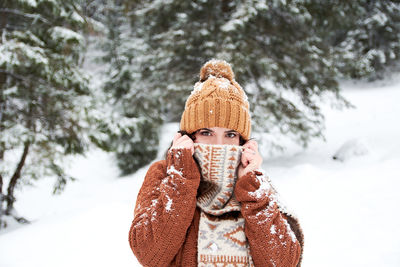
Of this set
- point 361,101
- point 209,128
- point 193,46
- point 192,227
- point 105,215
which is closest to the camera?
point 192,227

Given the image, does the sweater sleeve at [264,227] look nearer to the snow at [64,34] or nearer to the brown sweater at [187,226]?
the brown sweater at [187,226]

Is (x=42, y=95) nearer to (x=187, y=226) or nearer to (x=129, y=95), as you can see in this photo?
(x=129, y=95)

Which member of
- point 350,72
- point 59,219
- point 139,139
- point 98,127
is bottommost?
point 59,219

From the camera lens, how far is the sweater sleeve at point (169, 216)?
1.29 meters

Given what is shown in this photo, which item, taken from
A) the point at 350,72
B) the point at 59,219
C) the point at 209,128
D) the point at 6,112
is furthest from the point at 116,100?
the point at 209,128

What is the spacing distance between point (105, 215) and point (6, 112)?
9.59 feet

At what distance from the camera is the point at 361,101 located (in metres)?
13.8

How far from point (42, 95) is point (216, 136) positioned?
5.56 metres

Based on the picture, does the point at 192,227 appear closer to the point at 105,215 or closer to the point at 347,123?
the point at 105,215

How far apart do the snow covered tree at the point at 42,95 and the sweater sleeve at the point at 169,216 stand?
4859mm

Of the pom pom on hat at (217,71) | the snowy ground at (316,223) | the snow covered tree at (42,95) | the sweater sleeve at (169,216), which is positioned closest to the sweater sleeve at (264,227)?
the sweater sleeve at (169,216)

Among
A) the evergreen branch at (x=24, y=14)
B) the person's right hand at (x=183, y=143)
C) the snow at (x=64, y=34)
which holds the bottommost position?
the person's right hand at (x=183, y=143)

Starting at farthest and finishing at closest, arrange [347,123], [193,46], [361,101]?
[361,101], [347,123], [193,46]

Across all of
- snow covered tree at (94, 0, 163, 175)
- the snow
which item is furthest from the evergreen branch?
snow covered tree at (94, 0, 163, 175)
